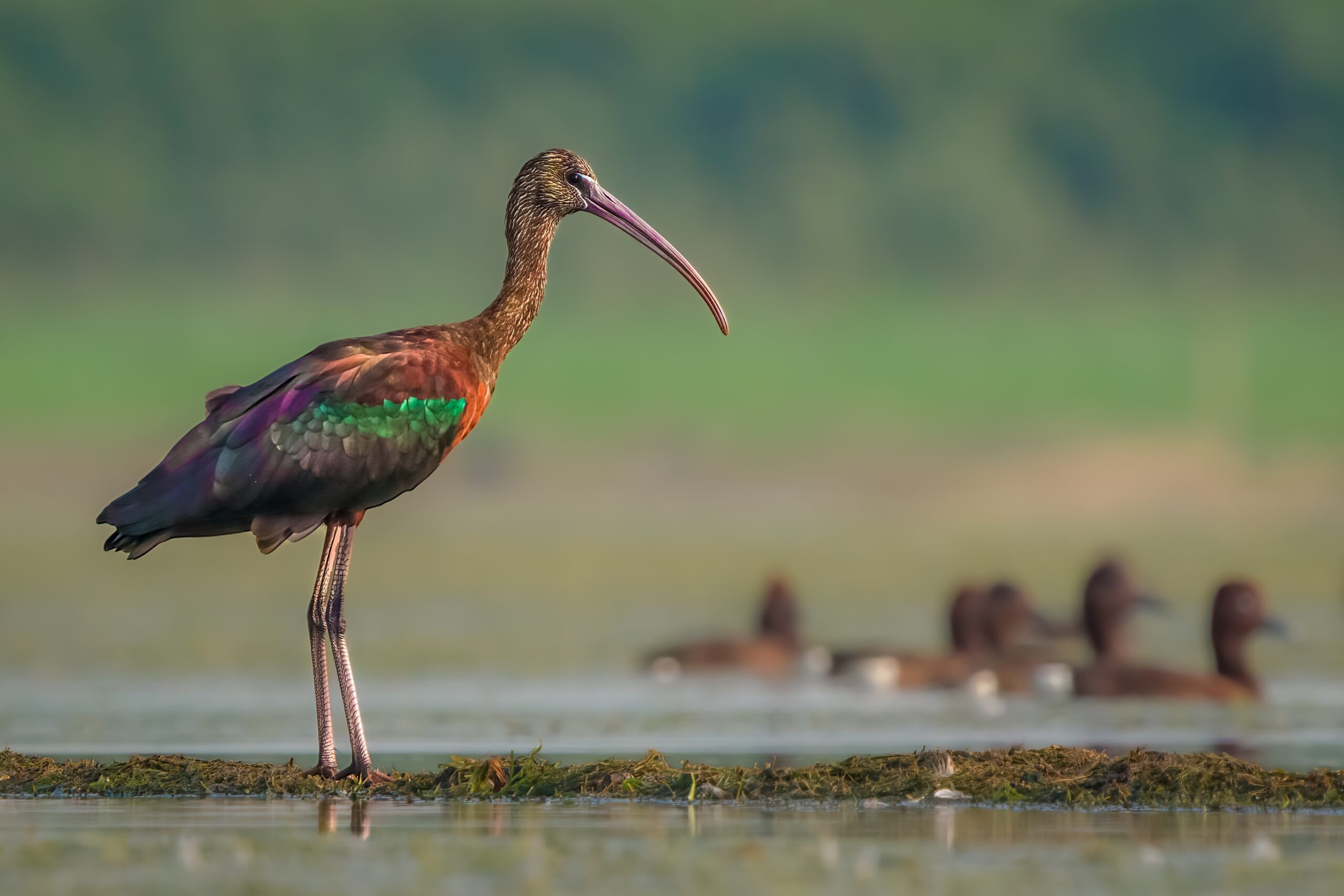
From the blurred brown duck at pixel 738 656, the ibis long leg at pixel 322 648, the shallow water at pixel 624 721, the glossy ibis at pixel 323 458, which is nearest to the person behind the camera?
the glossy ibis at pixel 323 458

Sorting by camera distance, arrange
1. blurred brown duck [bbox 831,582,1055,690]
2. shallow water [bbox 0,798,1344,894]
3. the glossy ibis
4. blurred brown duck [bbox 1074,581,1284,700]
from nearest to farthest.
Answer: shallow water [bbox 0,798,1344,894], the glossy ibis, blurred brown duck [bbox 1074,581,1284,700], blurred brown duck [bbox 831,582,1055,690]

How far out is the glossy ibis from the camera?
523 inches

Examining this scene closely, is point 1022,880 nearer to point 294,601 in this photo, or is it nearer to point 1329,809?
point 1329,809

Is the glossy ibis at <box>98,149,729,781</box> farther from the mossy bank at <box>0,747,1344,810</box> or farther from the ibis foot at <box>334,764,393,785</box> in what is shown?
the mossy bank at <box>0,747,1344,810</box>

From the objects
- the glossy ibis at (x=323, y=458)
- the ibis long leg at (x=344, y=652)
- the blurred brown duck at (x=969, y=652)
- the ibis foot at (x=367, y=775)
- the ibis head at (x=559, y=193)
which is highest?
the ibis head at (x=559, y=193)

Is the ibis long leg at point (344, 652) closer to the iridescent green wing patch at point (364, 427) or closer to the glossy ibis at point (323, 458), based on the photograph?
the glossy ibis at point (323, 458)

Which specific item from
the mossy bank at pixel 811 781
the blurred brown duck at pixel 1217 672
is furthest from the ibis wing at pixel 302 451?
the blurred brown duck at pixel 1217 672

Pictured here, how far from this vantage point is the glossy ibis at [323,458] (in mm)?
13273

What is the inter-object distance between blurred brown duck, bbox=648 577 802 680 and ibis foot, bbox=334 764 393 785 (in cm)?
1367

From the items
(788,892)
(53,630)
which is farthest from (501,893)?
(53,630)

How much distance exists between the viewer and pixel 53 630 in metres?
39.4

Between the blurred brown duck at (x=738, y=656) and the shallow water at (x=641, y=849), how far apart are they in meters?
14.9

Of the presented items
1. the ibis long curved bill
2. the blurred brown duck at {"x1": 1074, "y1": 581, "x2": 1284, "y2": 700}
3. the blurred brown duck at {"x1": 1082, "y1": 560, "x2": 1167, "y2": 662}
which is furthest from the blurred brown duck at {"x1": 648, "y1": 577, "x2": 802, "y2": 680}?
the ibis long curved bill

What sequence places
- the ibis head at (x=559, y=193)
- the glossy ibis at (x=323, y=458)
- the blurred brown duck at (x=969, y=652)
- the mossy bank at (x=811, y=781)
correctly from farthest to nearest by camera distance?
the blurred brown duck at (x=969, y=652)
the ibis head at (x=559, y=193)
the glossy ibis at (x=323, y=458)
the mossy bank at (x=811, y=781)
